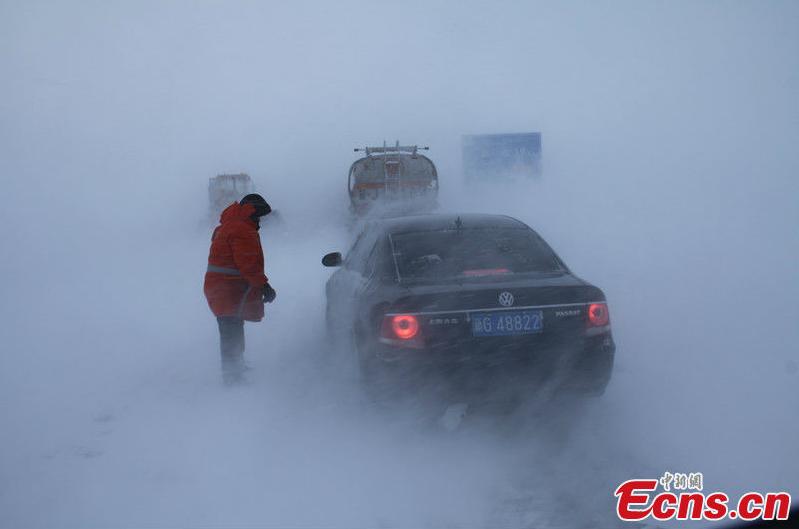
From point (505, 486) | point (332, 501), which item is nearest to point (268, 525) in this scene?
point (332, 501)

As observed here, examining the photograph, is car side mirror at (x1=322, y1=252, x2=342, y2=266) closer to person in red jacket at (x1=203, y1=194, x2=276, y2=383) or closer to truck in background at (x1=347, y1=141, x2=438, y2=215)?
person in red jacket at (x1=203, y1=194, x2=276, y2=383)

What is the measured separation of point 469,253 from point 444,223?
20.1 inches

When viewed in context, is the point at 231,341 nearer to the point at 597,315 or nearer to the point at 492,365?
the point at 492,365

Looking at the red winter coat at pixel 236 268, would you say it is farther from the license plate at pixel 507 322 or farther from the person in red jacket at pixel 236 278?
the license plate at pixel 507 322

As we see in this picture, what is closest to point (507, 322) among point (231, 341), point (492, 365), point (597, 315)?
point (492, 365)

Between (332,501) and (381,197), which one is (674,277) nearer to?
(332,501)

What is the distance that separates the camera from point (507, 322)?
12.7ft

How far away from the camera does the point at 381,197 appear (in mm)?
17438

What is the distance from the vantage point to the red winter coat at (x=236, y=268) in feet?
17.6

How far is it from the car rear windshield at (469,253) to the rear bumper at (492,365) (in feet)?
1.98

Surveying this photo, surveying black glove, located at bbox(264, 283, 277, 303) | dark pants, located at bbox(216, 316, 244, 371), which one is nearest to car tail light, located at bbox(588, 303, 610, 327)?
black glove, located at bbox(264, 283, 277, 303)

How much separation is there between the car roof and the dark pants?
61.7 inches

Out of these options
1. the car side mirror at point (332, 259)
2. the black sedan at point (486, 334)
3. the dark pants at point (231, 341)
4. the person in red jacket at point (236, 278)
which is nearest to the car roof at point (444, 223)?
the black sedan at point (486, 334)

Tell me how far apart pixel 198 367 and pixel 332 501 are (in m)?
3.26
